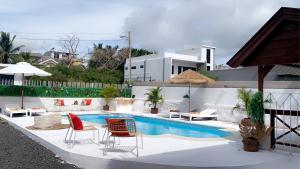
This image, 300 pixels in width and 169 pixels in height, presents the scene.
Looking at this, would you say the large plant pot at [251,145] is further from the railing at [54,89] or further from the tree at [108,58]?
the tree at [108,58]

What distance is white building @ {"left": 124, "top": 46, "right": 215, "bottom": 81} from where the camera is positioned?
41.2 metres

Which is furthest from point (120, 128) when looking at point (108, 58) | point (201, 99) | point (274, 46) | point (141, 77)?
point (108, 58)

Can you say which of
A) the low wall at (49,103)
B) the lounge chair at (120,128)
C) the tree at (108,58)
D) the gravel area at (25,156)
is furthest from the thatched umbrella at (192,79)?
the tree at (108,58)

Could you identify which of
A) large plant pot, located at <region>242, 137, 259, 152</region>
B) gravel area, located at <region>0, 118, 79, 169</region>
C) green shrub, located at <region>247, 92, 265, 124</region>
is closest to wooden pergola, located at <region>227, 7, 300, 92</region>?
green shrub, located at <region>247, 92, 265, 124</region>

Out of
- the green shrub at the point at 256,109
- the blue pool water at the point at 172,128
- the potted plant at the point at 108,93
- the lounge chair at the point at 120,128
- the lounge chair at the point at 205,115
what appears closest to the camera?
the lounge chair at the point at 120,128

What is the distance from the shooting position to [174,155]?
7.70 metres

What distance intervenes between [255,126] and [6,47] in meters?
46.7

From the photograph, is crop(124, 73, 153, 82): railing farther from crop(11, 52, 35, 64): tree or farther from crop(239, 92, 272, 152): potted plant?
crop(239, 92, 272, 152): potted plant

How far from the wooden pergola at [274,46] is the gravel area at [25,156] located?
5.36m

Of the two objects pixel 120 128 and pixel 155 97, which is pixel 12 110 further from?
pixel 120 128

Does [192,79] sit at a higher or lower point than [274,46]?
lower

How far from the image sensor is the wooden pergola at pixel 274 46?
7555mm

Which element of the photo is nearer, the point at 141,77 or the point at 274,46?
the point at 274,46

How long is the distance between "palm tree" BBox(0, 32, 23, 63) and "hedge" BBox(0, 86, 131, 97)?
29889 mm
